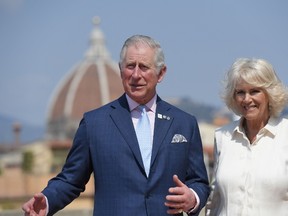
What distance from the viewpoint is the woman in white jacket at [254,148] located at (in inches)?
191

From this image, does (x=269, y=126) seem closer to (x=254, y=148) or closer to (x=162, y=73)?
(x=254, y=148)

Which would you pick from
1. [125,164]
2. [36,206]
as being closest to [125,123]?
[125,164]

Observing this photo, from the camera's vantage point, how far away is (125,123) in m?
4.90

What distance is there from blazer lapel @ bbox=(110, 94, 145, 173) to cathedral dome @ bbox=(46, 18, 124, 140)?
393 ft

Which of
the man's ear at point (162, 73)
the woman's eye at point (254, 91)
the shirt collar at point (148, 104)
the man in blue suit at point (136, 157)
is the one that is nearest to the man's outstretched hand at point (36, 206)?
the man in blue suit at point (136, 157)

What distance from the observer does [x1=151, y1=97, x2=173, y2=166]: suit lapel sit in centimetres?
482

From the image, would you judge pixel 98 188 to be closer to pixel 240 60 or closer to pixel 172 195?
pixel 172 195

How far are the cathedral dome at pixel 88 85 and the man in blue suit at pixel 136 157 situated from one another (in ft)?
393

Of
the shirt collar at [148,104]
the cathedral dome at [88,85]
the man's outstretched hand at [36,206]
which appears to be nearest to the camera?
the man's outstretched hand at [36,206]

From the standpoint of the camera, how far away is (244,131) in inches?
198

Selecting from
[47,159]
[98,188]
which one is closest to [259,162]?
[98,188]

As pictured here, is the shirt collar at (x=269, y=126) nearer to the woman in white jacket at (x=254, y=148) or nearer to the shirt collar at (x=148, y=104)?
the woman in white jacket at (x=254, y=148)

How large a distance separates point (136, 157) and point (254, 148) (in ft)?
2.02

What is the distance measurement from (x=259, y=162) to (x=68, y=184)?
969 mm
